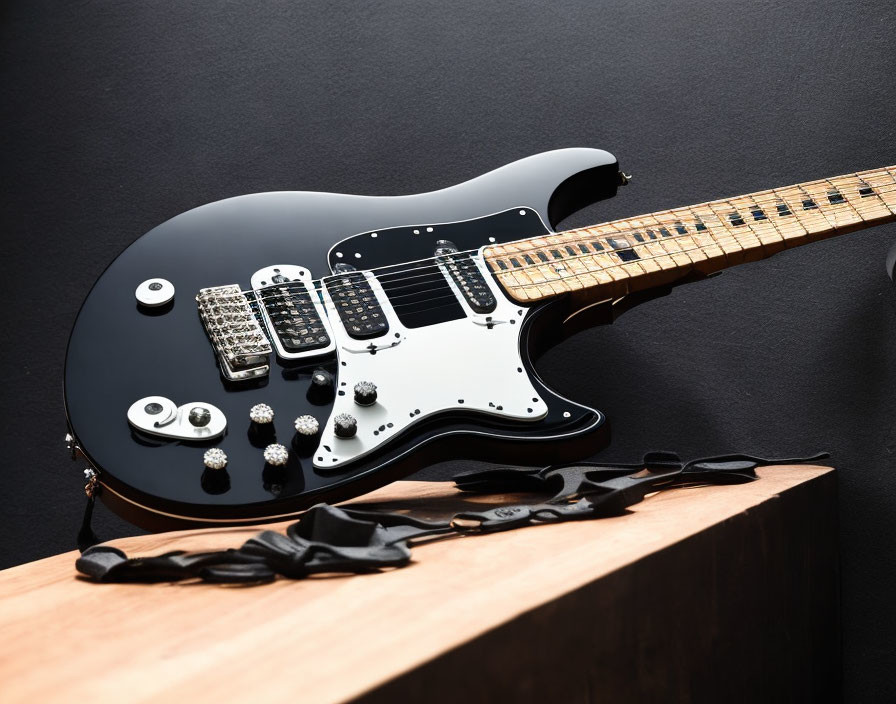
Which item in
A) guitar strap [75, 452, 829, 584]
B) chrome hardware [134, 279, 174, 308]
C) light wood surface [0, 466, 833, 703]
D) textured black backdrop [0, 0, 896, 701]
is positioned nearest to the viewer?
light wood surface [0, 466, 833, 703]

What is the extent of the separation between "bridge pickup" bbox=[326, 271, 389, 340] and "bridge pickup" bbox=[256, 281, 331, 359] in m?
0.03

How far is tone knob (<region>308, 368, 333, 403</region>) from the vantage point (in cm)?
83

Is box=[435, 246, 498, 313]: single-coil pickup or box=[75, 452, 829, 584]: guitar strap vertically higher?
box=[435, 246, 498, 313]: single-coil pickup

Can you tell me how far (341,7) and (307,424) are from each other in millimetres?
1004

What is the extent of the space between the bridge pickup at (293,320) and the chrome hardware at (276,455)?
11 centimetres

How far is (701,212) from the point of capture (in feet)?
3.29

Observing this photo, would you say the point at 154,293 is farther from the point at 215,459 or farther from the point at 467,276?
the point at 467,276

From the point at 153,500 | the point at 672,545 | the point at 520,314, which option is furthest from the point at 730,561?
the point at 153,500

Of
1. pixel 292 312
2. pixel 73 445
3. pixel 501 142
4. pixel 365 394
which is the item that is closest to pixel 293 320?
pixel 292 312

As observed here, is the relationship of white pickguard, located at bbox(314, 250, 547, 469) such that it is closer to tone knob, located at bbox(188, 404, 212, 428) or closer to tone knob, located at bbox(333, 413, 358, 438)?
tone knob, located at bbox(333, 413, 358, 438)

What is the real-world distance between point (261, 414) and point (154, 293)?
0.68 feet

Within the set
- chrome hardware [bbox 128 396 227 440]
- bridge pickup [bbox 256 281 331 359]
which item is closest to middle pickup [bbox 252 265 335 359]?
bridge pickup [bbox 256 281 331 359]

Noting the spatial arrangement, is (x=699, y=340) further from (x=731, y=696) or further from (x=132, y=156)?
(x=132, y=156)

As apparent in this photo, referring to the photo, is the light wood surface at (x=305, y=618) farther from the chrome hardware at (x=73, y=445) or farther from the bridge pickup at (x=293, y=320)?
the bridge pickup at (x=293, y=320)
